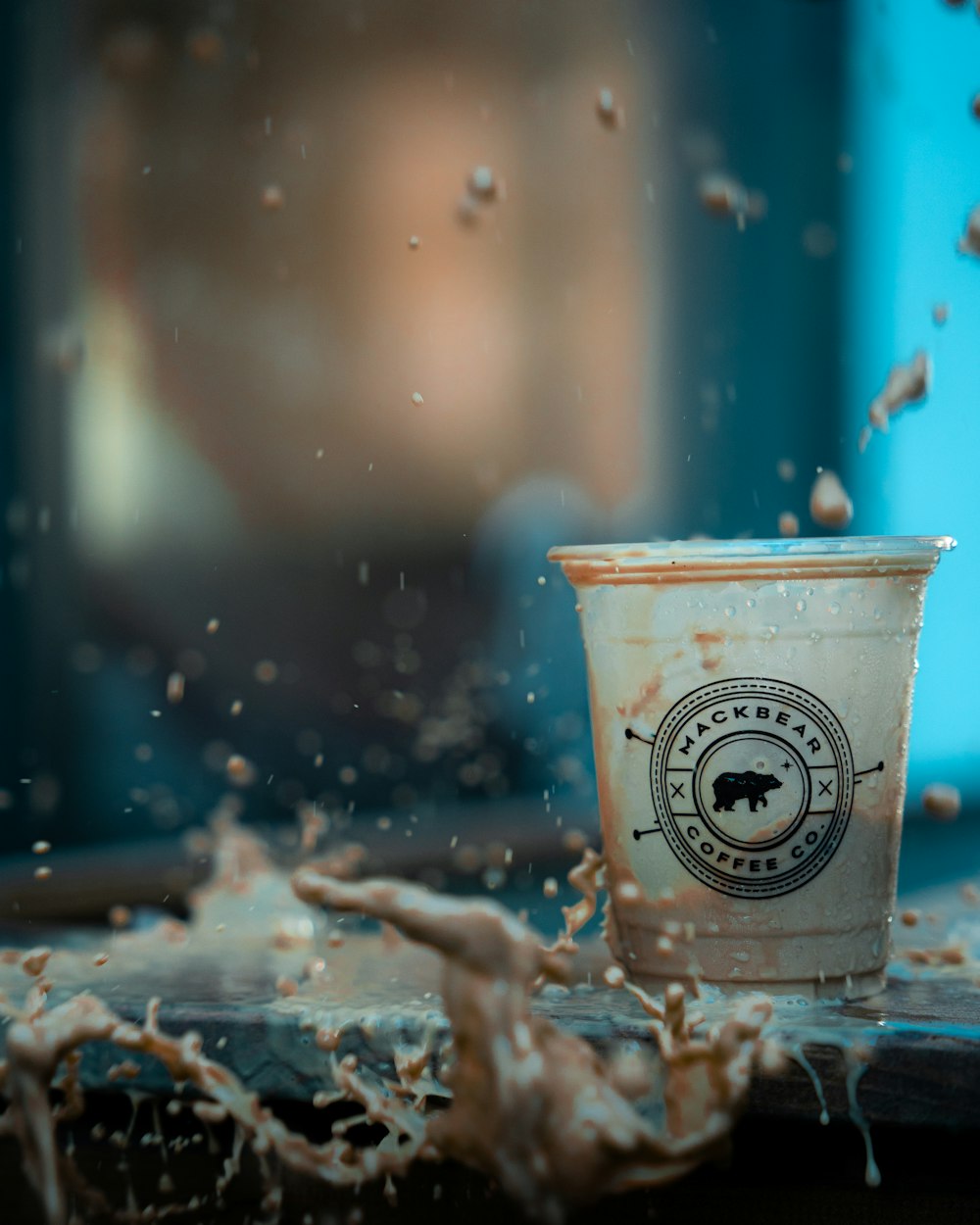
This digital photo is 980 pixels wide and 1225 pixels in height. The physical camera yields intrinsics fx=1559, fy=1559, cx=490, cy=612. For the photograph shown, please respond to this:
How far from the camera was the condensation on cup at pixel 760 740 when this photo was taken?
1.05 meters

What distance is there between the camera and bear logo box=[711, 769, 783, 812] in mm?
1061

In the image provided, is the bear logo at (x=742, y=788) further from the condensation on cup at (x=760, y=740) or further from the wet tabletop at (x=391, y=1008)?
the wet tabletop at (x=391, y=1008)

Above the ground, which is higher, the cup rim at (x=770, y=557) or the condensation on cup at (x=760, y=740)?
the cup rim at (x=770, y=557)


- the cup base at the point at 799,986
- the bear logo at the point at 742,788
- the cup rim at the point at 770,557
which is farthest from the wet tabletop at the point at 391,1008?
the cup rim at the point at 770,557

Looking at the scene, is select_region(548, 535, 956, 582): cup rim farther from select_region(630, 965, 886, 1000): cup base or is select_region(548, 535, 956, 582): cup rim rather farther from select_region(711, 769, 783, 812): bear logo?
select_region(630, 965, 886, 1000): cup base

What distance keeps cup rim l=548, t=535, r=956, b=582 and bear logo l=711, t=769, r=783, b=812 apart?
0.14m

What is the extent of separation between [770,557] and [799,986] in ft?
1.00

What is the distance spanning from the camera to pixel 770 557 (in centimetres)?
104

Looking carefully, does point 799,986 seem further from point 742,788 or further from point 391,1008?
point 391,1008

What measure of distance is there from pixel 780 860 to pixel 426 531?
85.3 inches

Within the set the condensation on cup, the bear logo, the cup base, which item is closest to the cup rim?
the condensation on cup

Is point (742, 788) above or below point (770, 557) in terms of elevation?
below

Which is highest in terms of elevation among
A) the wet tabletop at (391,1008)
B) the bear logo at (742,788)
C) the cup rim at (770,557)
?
the cup rim at (770,557)

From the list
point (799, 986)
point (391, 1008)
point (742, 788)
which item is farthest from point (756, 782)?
point (391, 1008)
